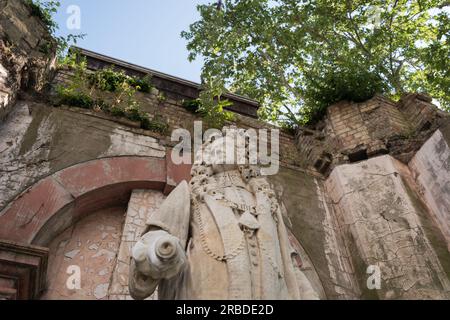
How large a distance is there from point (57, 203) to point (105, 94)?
2435 mm

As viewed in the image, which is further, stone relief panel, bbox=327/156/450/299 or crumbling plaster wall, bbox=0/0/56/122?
crumbling plaster wall, bbox=0/0/56/122

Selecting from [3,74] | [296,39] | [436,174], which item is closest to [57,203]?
[3,74]

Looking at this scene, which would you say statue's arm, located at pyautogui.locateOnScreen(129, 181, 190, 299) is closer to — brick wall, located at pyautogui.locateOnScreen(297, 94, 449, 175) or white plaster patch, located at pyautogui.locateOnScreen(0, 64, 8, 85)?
white plaster patch, located at pyautogui.locateOnScreen(0, 64, 8, 85)

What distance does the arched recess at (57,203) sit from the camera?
3.91 m

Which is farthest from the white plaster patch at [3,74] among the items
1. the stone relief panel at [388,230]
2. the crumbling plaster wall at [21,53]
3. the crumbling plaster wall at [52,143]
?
the stone relief panel at [388,230]

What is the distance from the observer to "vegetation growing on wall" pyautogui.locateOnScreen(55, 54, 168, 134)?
6.03 m

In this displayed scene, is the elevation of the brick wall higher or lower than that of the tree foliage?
lower

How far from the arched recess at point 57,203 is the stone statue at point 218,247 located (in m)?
1.75

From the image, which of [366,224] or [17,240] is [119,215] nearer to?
[17,240]

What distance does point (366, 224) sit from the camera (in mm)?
5727

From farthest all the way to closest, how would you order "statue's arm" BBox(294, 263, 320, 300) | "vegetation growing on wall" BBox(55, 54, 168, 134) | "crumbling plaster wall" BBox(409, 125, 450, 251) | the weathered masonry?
"vegetation growing on wall" BBox(55, 54, 168, 134) < "crumbling plaster wall" BBox(409, 125, 450, 251) < the weathered masonry < "statue's arm" BBox(294, 263, 320, 300)

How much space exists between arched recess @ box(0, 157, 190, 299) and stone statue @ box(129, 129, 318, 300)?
175 centimetres

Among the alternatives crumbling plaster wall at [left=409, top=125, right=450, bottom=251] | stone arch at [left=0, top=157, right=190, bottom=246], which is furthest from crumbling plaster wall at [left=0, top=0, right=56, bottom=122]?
crumbling plaster wall at [left=409, top=125, right=450, bottom=251]

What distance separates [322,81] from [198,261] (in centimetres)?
624
